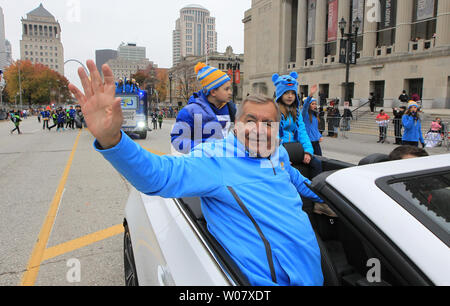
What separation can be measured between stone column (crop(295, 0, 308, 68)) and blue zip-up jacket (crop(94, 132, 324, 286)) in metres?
42.7

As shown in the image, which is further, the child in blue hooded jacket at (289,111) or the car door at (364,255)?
the child in blue hooded jacket at (289,111)

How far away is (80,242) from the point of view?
4.04m

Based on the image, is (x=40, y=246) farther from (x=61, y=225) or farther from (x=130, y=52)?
(x=130, y=52)

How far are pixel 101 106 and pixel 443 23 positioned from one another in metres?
31.4

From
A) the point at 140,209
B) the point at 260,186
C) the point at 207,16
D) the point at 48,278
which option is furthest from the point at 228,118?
the point at 207,16

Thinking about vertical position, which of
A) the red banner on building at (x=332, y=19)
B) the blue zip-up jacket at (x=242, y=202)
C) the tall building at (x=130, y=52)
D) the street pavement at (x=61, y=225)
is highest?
the tall building at (x=130, y=52)

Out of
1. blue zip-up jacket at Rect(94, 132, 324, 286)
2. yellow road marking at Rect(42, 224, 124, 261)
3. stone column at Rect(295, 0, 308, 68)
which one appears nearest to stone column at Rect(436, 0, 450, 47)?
stone column at Rect(295, 0, 308, 68)

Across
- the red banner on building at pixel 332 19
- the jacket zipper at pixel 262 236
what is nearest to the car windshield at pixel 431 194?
the jacket zipper at pixel 262 236

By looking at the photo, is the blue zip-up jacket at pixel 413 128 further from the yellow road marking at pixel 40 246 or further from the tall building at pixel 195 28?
the tall building at pixel 195 28

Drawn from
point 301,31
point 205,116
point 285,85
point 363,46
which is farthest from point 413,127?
point 301,31

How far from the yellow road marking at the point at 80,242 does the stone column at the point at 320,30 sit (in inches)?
1516

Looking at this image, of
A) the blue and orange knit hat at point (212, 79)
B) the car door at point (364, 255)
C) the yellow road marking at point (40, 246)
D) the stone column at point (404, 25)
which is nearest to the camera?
the car door at point (364, 255)

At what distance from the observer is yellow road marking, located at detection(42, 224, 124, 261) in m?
3.71

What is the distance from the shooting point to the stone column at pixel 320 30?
38.0 metres
